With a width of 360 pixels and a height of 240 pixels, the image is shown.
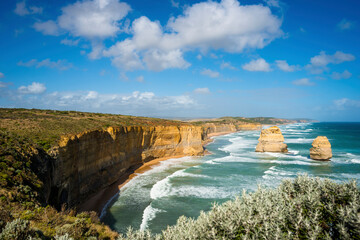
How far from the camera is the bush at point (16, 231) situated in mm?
5030

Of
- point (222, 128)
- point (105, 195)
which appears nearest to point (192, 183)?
point (105, 195)

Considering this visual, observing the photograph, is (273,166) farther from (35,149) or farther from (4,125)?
(4,125)

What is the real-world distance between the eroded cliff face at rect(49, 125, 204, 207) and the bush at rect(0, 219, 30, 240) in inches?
380

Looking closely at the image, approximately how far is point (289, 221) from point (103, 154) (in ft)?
66.8

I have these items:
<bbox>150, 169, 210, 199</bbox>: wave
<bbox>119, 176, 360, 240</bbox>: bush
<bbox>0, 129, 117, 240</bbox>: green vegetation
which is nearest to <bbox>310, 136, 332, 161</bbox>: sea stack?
<bbox>150, 169, 210, 199</bbox>: wave

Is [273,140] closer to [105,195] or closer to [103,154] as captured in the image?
[103,154]

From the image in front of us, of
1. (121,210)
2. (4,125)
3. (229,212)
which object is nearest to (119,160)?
(121,210)

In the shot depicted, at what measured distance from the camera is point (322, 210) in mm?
7090

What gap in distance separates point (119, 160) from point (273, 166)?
983 inches

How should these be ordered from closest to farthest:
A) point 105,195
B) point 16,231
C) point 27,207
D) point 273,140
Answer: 1. point 16,231
2. point 27,207
3. point 105,195
4. point 273,140

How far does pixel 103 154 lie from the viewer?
23.0 metres

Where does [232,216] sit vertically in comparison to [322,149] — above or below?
above

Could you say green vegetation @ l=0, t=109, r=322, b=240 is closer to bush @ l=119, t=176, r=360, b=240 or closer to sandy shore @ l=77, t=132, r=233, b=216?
bush @ l=119, t=176, r=360, b=240

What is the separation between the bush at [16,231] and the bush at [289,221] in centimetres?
290
